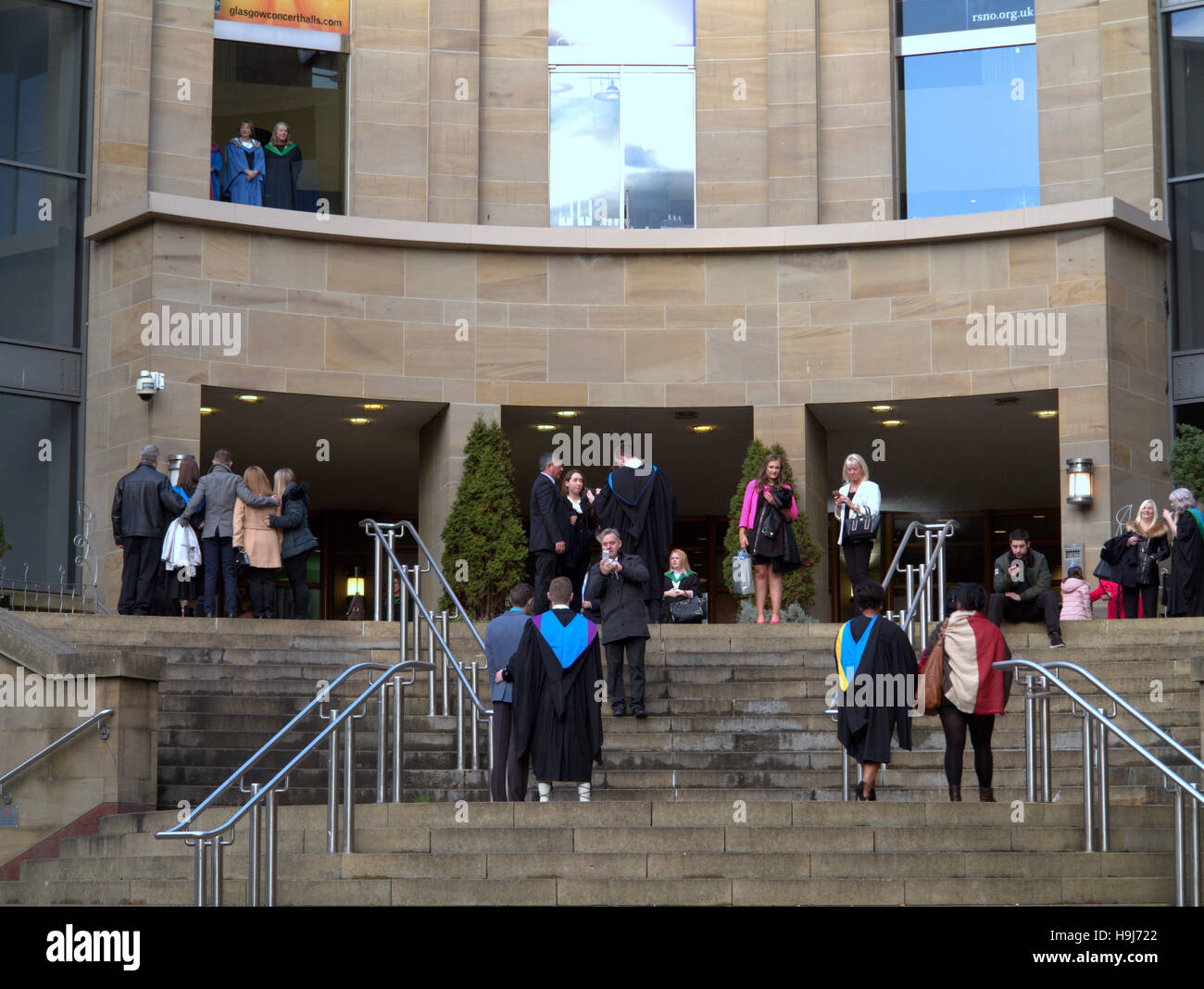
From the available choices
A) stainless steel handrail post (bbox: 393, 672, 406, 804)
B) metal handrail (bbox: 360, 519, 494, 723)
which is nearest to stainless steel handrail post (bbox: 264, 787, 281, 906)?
stainless steel handrail post (bbox: 393, 672, 406, 804)

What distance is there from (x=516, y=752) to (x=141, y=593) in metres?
5.95

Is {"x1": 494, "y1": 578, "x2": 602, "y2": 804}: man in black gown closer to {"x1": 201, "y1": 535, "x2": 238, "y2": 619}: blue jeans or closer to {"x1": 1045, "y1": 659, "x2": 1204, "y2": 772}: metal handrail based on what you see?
{"x1": 1045, "y1": 659, "x2": 1204, "y2": 772}: metal handrail

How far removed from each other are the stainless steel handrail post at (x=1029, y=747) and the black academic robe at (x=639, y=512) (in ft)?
15.2

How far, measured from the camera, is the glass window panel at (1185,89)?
2245cm

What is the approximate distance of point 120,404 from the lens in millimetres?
20891

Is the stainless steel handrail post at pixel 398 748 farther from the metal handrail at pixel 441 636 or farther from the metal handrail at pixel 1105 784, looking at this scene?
the metal handrail at pixel 1105 784

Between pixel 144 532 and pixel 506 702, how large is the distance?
5.75m

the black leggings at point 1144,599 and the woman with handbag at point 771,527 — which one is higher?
the woman with handbag at point 771,527

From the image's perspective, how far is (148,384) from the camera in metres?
20.4

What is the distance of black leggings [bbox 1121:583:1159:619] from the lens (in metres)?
17.4

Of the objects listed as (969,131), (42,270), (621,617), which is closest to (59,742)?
(621,617)

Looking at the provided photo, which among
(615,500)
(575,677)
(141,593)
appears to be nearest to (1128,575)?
(615,500)

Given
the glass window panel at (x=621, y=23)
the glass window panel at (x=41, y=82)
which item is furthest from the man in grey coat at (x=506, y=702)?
the glass window panel at (x=621, y=23)

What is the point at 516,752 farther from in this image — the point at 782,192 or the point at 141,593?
the point at 782,192
